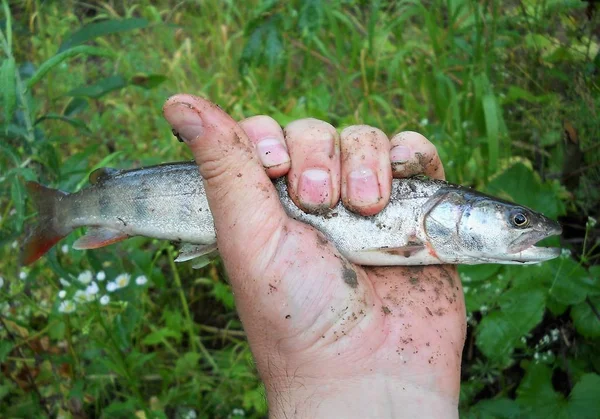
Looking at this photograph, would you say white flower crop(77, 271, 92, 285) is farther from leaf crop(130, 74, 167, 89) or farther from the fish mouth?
the fish mouth

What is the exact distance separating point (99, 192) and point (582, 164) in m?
2.96

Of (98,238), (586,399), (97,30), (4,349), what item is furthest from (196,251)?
(586,399)

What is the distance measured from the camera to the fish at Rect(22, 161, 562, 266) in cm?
248

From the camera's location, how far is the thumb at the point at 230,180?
6.82 feet

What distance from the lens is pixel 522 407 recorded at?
270cm

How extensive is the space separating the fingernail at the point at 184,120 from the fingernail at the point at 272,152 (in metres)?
0.44

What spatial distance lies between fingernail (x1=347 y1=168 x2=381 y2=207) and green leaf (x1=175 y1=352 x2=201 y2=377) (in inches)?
70.3

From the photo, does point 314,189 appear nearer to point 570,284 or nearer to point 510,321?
point 510,321

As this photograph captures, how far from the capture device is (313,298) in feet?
7.50

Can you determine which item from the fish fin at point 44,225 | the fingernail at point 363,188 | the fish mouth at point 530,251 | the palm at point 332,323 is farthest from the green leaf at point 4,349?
the fish mouth at point 530,251

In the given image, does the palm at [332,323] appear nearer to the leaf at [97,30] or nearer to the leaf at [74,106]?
the leaf at [97,30]

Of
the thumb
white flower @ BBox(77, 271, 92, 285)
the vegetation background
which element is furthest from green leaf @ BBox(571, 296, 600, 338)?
white flower @ BBox(77, 271, 92, 285)

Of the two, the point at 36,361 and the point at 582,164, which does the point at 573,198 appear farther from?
the point at 36,361

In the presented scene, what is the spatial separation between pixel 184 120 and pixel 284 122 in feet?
7.99
